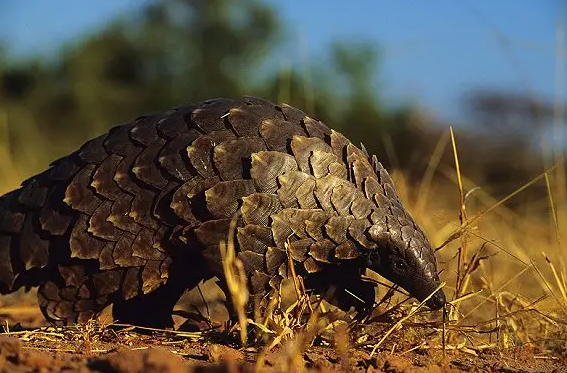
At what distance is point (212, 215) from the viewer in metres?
2.87

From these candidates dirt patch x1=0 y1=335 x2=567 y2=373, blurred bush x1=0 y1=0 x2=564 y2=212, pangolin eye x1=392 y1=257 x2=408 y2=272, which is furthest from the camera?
blurred bush x1=0 y1=0 x2=564 y2=212

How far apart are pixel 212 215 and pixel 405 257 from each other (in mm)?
731

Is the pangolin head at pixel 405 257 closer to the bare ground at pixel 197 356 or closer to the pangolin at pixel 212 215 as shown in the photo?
the pangolin at pixel 212 215

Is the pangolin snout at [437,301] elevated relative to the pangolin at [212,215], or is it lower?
lower

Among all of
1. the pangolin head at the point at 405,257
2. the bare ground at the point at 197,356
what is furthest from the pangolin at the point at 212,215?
the bare ground at the point at 197,356

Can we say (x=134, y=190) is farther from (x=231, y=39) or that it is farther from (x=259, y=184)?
(x=231, y=39)

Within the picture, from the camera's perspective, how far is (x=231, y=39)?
80.1ft

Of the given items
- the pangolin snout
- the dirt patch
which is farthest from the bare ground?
the pangolin snout

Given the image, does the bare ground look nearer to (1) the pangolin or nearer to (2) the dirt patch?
(2) the dirt patch

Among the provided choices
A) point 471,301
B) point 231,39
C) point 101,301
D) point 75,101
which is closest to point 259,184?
point 101,301

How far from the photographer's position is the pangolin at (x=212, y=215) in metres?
2.87

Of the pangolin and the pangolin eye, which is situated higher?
the pangolin

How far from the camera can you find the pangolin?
2.87 m

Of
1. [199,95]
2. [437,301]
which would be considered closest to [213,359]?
[437,301]
